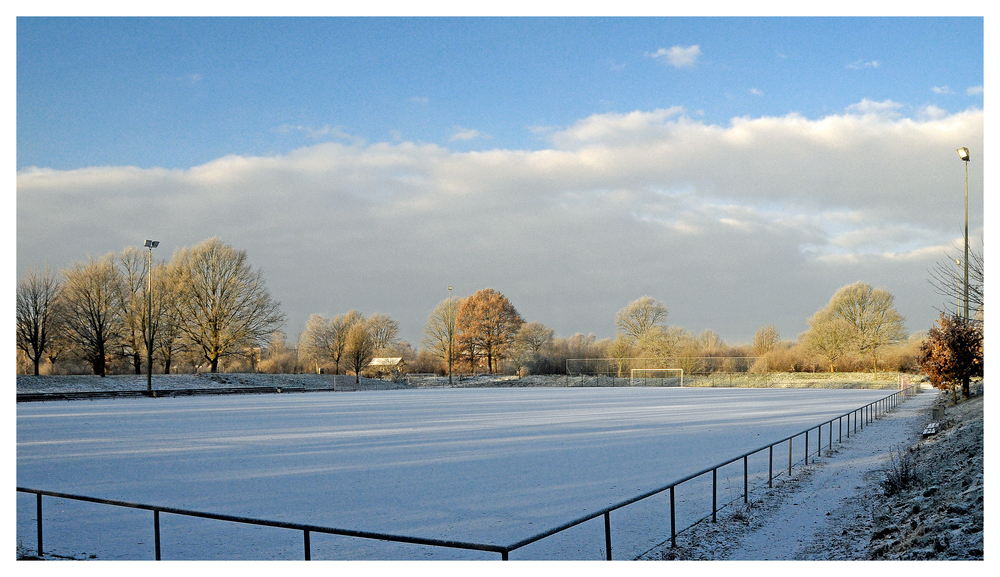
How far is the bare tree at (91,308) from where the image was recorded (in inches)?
2108

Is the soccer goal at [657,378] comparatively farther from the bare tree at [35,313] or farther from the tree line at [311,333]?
the bare tree at [35,313]

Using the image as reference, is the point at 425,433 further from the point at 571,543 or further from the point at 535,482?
the point at 571,543

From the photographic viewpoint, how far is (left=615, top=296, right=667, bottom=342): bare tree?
282ft

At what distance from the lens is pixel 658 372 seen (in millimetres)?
76188

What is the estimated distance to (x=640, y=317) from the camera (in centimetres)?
→ 8650

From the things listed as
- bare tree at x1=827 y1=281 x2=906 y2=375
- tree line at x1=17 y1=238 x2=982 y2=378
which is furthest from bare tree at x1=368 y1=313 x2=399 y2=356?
bare tree at x1=827 y1=281 x2=906 y2=375

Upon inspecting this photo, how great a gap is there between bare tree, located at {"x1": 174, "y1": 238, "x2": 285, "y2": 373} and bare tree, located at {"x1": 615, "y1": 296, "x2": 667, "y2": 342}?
138ft

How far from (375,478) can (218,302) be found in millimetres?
53885

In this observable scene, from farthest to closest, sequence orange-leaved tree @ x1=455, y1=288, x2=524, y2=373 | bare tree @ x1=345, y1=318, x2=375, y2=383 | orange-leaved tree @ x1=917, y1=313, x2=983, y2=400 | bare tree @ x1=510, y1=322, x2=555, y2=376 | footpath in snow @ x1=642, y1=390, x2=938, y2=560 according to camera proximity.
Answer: orange-leaved tree @ x1=455, y1=288, x2=524, y2=373 < bare tree @ x1=510, y1=322, x2=555, y2=376 < bare tree @ x1=345, y1=318, x2=375, y2=383 < orange-leaved tree @ x1=917, y1=313, x2=983, y2=400 < footpath in snow @ x1=642, y1=390, x2=938, y2=560

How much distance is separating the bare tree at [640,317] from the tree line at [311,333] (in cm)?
12

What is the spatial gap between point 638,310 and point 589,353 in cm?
804

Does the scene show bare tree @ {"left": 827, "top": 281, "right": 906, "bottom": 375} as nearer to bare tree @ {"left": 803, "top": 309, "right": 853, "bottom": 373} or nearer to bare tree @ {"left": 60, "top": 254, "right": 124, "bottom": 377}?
bare tree @ {"left": 803, "top": 309, "right": 853, "bottom": 373}

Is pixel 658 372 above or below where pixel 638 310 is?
below

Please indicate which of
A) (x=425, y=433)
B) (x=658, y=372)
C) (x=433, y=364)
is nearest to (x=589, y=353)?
(x=658, y=372)
